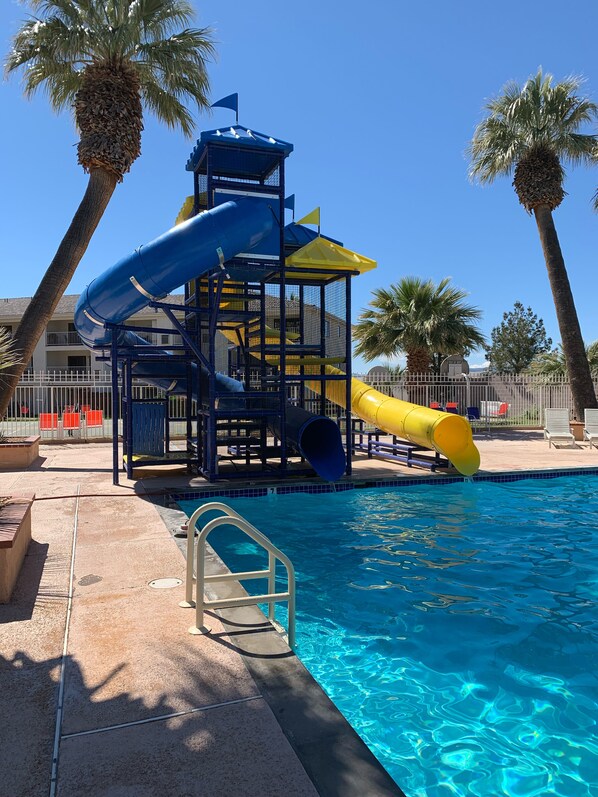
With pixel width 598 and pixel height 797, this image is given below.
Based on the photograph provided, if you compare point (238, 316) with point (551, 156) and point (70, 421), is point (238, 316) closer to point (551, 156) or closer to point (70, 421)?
point (70, 421)

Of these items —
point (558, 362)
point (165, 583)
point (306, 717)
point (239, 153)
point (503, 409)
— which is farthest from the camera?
point (558, 362)

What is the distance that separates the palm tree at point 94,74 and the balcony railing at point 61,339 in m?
26.1

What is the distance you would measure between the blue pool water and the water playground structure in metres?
2.51

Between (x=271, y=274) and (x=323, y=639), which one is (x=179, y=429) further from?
(x=323, y=639)

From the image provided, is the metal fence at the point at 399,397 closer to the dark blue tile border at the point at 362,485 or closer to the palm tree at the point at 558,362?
the palm tree at the point at 558,362

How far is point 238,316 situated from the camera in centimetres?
1172

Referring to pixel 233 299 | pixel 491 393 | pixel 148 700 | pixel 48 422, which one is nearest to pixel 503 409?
pixel 491 393

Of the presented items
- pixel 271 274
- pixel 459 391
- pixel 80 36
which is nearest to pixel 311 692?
pixel 271 274

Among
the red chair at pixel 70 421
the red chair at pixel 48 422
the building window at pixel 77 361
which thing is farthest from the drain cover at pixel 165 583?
the building window at pixel 77 361

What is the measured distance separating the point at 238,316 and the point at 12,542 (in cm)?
796

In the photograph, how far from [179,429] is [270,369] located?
24.7ft

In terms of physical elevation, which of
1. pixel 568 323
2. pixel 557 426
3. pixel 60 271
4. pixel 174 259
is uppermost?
pixel 60 271

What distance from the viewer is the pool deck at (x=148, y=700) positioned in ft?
7.84

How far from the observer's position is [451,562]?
6.58 m
